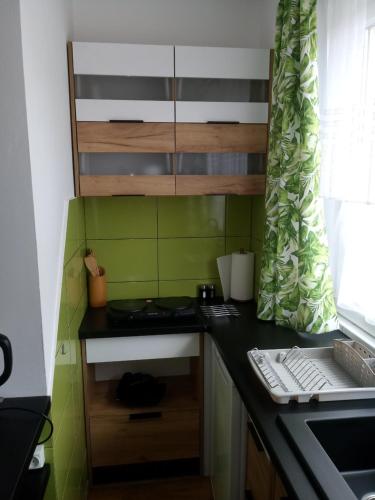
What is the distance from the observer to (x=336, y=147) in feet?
5.21

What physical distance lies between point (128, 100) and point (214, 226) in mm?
872

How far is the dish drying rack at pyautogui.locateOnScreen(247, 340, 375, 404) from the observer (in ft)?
4.11

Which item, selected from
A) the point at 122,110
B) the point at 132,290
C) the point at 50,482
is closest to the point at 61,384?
the point at 50,482

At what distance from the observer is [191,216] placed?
2336 mm

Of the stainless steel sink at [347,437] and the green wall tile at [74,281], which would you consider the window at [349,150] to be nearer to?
the stainless steel sink at [347,437]

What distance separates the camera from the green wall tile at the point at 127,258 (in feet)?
7.52

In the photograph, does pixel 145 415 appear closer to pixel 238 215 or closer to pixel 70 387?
pixel 70 387

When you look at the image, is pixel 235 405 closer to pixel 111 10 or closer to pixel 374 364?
pixel 374 364

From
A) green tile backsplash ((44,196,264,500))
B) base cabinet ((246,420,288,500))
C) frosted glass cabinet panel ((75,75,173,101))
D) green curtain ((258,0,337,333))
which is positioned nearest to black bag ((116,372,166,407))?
green tile backsplash ((44,196,264,500))

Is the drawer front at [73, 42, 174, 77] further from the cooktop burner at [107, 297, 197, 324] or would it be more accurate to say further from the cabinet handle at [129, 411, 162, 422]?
the cabinet handle at [129, 411, 162, 422]

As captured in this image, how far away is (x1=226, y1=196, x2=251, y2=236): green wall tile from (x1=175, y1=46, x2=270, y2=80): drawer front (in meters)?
0.70

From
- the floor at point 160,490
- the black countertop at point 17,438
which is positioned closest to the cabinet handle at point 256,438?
the black countertop at point 17,438

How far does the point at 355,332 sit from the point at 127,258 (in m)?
1.29

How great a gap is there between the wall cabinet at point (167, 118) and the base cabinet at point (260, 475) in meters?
1.17
